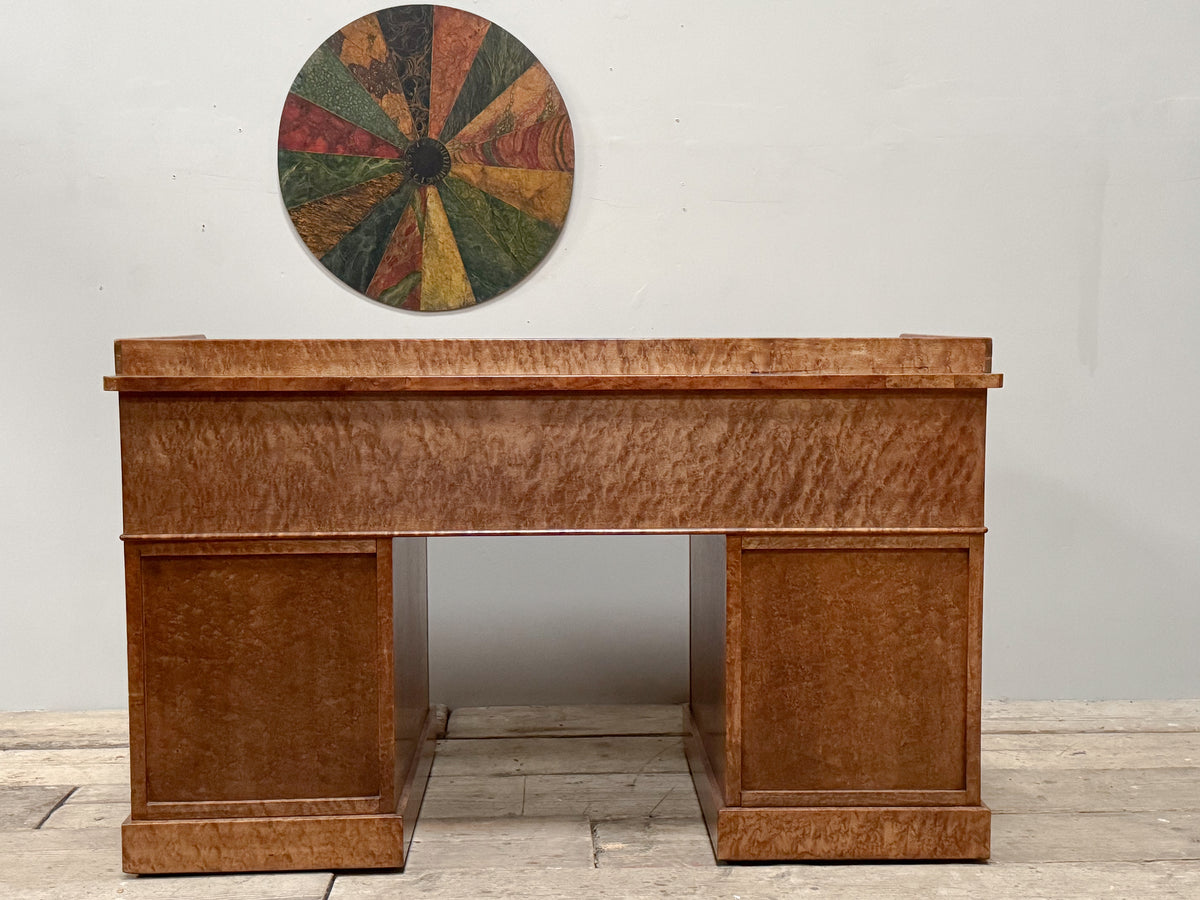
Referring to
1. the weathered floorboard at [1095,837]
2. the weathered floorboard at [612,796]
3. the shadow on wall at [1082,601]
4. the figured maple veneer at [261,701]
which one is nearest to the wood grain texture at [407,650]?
the figured maple veneer at [261,701]

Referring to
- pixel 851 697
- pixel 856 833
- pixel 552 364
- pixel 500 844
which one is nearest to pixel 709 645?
pixel 851 697

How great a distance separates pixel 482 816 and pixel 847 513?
101cm

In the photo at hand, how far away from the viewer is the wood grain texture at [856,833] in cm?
208

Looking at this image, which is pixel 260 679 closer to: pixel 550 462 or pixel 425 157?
pixel 550 462

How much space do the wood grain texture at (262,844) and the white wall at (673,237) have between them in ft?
3.46

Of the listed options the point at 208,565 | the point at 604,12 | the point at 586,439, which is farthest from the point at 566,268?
the point at 208,565

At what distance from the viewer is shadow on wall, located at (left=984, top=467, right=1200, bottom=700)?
10.2 ft

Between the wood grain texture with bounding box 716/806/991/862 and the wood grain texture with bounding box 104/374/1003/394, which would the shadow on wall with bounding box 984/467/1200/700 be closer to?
the wood grain texture with bounding box 716/806/991/862

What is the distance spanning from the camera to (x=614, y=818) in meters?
2.30

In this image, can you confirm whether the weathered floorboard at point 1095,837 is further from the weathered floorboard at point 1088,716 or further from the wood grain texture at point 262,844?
the wood grain texture at point 262,844

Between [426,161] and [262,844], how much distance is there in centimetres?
173

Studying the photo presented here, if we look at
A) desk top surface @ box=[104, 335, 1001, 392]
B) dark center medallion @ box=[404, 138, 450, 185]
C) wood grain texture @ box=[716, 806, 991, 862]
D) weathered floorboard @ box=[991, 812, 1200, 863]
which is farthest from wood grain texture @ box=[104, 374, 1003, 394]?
dark center medallion @ box=[404, 138, 450, 185]

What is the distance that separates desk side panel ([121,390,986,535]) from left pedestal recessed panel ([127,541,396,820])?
0.07m

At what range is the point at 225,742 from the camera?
2043 mm
